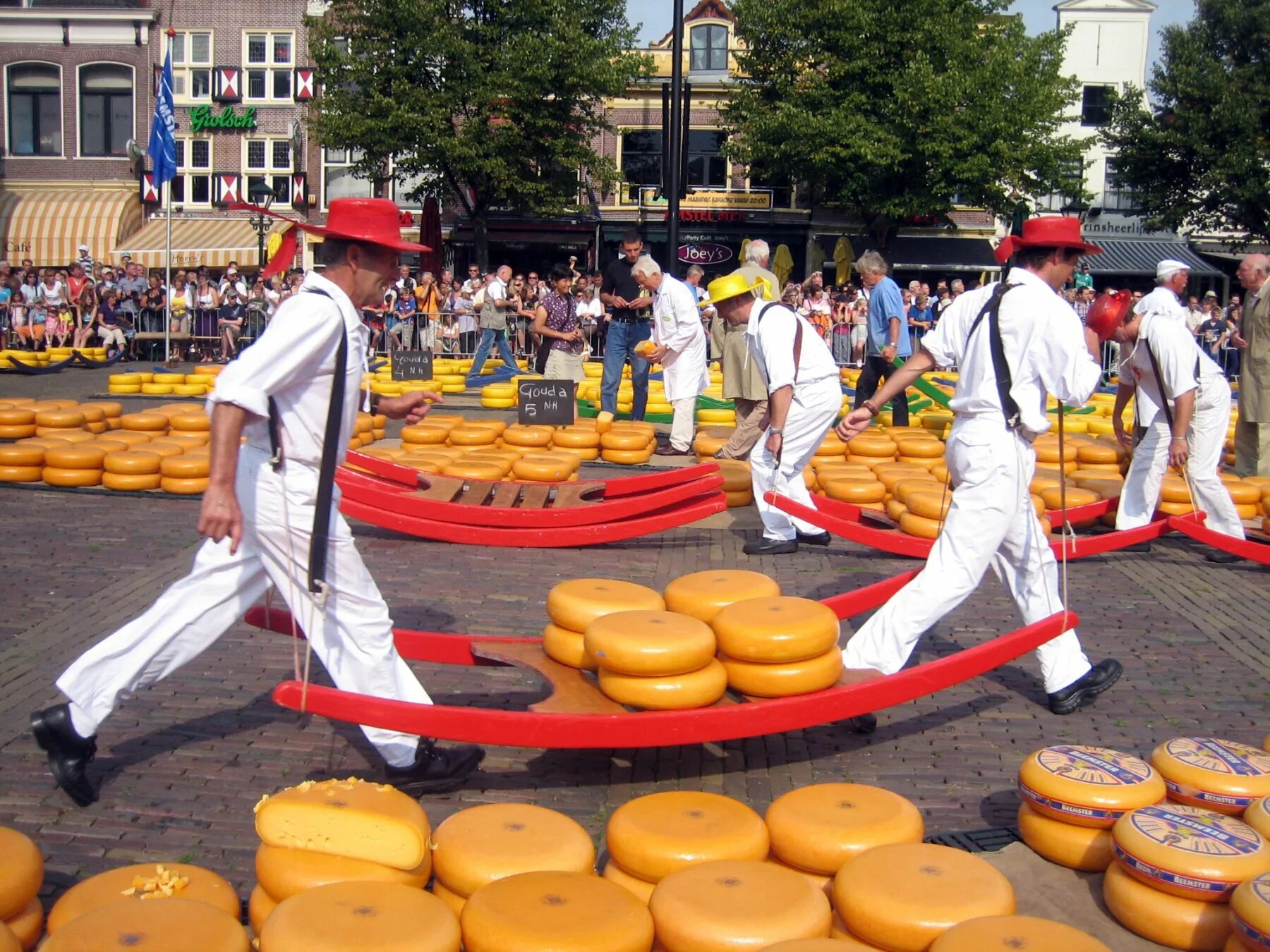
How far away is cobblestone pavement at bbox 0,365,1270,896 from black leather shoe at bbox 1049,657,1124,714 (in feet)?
0.18

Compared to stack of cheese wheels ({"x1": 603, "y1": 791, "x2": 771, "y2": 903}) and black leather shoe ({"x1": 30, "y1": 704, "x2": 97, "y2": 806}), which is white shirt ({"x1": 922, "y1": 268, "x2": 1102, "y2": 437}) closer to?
stack of cheese wheels ({"x1": 603, "y1": 791, "x2": 771, "y2": 903})

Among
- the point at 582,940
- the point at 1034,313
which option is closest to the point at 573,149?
the point at 1034,313

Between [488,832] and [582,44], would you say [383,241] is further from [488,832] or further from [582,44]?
[582,44]

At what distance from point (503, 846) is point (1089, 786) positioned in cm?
178

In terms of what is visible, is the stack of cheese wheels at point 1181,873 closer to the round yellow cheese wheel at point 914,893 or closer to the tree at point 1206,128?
the round yellow cheese wheel at point 914,893

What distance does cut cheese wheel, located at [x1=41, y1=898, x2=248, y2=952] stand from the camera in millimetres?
2627

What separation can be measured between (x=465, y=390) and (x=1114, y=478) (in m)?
10.6

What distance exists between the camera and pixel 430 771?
165 inches

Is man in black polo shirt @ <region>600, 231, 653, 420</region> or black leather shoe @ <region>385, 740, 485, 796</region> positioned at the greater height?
man in black polo shirt @ <region>600, 231, 653, 420</region>

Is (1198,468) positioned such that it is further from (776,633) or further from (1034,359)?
(776,633)

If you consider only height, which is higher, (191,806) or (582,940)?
(582,940)

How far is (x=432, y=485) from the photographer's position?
8648mm

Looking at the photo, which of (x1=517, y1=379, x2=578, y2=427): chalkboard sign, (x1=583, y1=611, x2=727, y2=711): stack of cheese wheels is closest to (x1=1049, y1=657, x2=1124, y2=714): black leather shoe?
(x1=583, y1=611, x2=727, y2=711): stack of cheese wheels

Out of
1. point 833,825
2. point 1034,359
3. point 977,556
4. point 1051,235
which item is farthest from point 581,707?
point 1051,235
